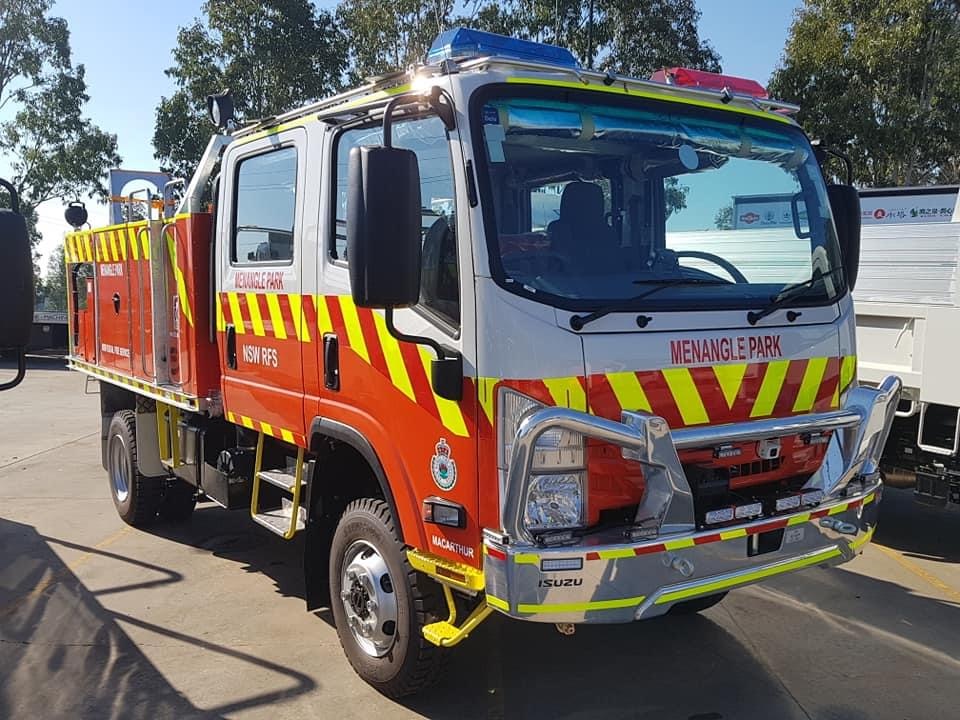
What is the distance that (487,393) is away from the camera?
2830 mm

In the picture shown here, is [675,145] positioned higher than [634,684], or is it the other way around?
[675,145]

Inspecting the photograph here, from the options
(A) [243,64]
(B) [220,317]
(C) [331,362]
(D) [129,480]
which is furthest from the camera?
(A) [243,64]

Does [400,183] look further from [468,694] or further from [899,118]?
[899,118]

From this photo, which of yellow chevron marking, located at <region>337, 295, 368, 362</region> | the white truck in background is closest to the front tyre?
yellow chevron marking, located at <region>337, 295, 368, 362</region>

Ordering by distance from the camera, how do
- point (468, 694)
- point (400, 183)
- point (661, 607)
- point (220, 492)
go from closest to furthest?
point (400, 183)
point (661, 607)
point (468, 694)
point (220, 492)

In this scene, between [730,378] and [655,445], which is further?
[730,378]

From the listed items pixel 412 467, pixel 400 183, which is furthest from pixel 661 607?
pixel 400 183

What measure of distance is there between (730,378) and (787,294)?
0.53m

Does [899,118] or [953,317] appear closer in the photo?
[953,317]

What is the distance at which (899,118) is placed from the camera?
1584 centimetres

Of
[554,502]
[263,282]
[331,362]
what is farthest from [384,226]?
[263,282]

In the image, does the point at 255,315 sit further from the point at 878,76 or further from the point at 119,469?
the point at 878,76

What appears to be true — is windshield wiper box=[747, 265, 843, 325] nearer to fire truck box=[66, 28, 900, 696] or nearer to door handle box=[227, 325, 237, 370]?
fire truck box=[66, 28, 900, 696]

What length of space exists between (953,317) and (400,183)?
4064mm
